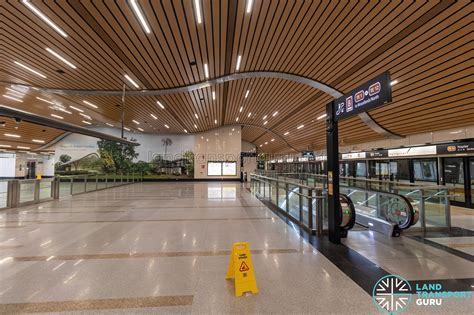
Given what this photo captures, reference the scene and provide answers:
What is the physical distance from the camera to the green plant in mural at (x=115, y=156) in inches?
702

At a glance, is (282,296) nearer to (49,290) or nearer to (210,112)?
(49,290)

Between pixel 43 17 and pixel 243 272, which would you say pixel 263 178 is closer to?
pixel 243 272

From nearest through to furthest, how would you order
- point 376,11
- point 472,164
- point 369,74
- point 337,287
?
point 337,287 < point 376,11 < point 369,74 < point 472,164

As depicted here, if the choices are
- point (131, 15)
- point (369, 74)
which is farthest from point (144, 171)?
point (369, 74)

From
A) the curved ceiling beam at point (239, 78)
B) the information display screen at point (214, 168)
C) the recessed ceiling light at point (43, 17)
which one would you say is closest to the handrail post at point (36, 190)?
the curved ceiling beam at point (239, 78)

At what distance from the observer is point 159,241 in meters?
3.58

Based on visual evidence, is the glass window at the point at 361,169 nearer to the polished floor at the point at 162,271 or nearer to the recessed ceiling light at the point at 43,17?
the polished floor at the point at 162,271

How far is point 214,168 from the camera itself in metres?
18.8

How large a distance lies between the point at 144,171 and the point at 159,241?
54.5ft

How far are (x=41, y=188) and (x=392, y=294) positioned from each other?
32.7 ft

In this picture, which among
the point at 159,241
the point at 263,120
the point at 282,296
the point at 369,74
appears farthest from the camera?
the point at 263,120

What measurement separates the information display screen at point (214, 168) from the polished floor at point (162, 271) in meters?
14.0

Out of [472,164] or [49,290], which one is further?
[472,164]

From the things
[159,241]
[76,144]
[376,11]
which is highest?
[376,11]
